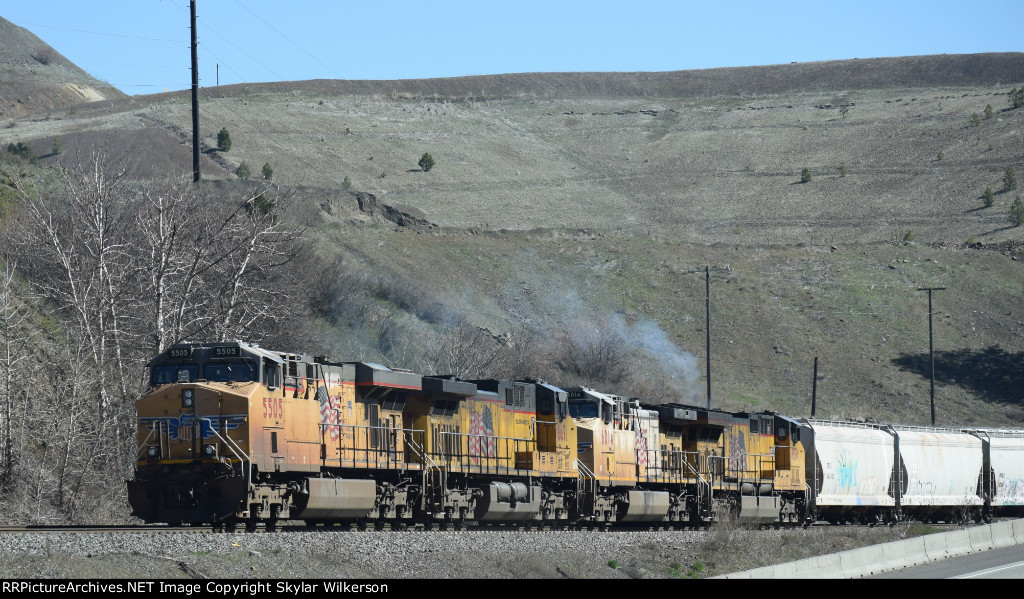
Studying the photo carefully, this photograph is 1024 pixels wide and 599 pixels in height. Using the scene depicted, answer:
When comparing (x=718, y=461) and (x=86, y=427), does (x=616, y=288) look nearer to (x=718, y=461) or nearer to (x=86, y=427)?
(x=718, y=461)

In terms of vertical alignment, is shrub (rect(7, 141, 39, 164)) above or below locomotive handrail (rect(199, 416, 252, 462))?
above

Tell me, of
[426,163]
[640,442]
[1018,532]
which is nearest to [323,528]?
[640,442]

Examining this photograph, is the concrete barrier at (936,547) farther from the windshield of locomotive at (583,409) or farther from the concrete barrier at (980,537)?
the windshield of locomotive at (583,409)

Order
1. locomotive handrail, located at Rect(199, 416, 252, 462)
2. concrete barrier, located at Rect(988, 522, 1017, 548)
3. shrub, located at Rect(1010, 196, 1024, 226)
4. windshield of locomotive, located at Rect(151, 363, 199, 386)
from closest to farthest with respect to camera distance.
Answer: locomotive handrail, located at Rect(199, 416, 252, 462), windshield of locomotive, located at Rect(151, 363, 199, 386), concrete barrier, located at Rect(988, 522, 1017, 548), shrub, located at Rect(1010, 196, 1024, 226)

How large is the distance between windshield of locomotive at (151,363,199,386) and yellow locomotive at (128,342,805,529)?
0.03m

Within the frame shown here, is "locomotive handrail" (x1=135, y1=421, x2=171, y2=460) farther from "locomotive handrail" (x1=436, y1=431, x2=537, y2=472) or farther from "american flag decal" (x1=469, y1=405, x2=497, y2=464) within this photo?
"american flag decal" (x1=469, y1=405, x2=497, y2=464)

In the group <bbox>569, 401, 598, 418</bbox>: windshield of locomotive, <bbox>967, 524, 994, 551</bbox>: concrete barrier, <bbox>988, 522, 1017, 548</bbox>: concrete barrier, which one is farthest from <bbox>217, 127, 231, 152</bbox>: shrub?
<bbox>967, 524, 994, 551</bbox>: concrete barrier

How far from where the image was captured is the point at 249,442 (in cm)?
1977

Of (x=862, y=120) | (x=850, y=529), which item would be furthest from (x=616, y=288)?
(x=862, y=120)

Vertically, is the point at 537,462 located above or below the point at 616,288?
below

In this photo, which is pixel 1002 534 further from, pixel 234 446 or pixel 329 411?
pixel 234 446

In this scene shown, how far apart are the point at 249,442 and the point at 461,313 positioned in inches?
1805

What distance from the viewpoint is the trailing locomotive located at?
20.1 meters
